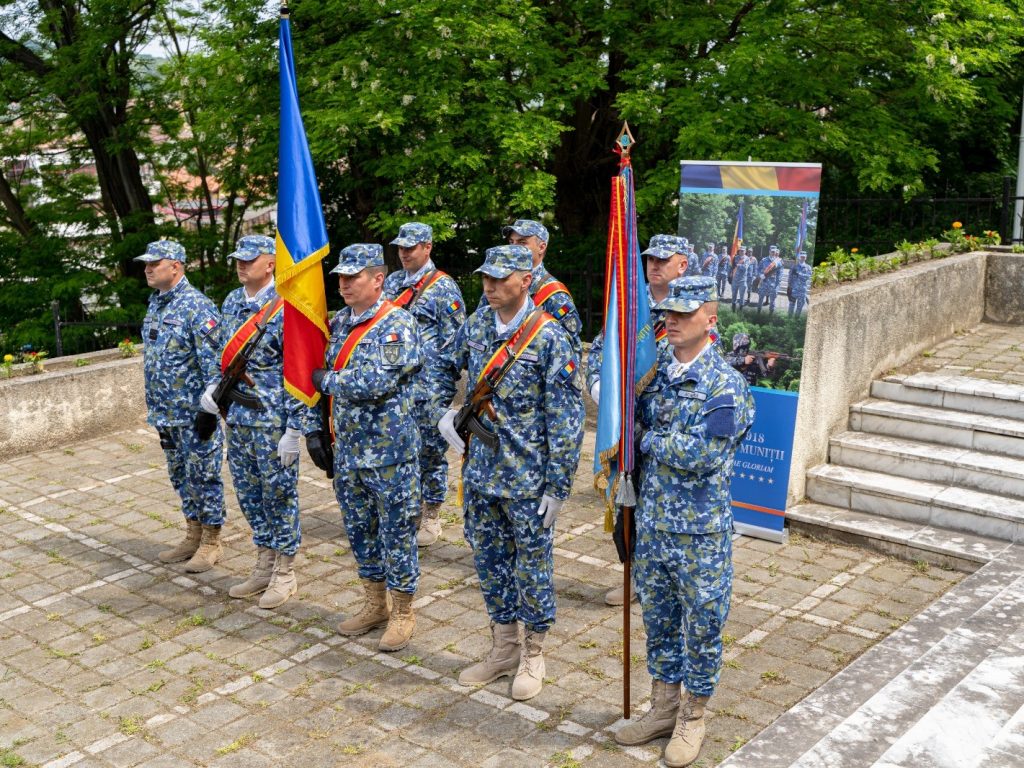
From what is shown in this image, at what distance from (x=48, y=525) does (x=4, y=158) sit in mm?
12416

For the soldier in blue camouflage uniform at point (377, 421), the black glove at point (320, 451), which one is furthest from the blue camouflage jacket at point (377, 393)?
the black glove at point (320, 451)

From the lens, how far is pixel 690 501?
4992 millimetres

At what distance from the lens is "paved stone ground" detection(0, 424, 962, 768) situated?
215 inches

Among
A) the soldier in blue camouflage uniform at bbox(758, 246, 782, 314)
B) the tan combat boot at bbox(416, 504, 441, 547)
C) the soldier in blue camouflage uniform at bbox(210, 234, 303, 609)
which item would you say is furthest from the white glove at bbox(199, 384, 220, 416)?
the soldier in blue camouflage uniform at bbox(758, 246, 782, 314)

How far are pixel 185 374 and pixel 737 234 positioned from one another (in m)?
4.08

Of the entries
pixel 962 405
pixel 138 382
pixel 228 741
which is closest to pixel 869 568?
pixel 962 405

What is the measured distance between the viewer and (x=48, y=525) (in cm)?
881

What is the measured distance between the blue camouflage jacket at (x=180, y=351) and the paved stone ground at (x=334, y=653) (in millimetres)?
1223

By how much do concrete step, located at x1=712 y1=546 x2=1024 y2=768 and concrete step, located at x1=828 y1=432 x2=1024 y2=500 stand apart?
1567 millimetres

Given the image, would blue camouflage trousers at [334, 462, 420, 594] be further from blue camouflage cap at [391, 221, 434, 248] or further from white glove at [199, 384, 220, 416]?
blue camouflage cap at [391, 221, 434, 248]

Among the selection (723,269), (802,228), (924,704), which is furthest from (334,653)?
(802,228)

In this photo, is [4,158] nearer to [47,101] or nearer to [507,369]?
[47,101]

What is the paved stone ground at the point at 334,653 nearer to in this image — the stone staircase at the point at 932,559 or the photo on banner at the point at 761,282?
the stone staircase at the point at 932,559

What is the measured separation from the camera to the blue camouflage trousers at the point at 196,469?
7.61 meters
